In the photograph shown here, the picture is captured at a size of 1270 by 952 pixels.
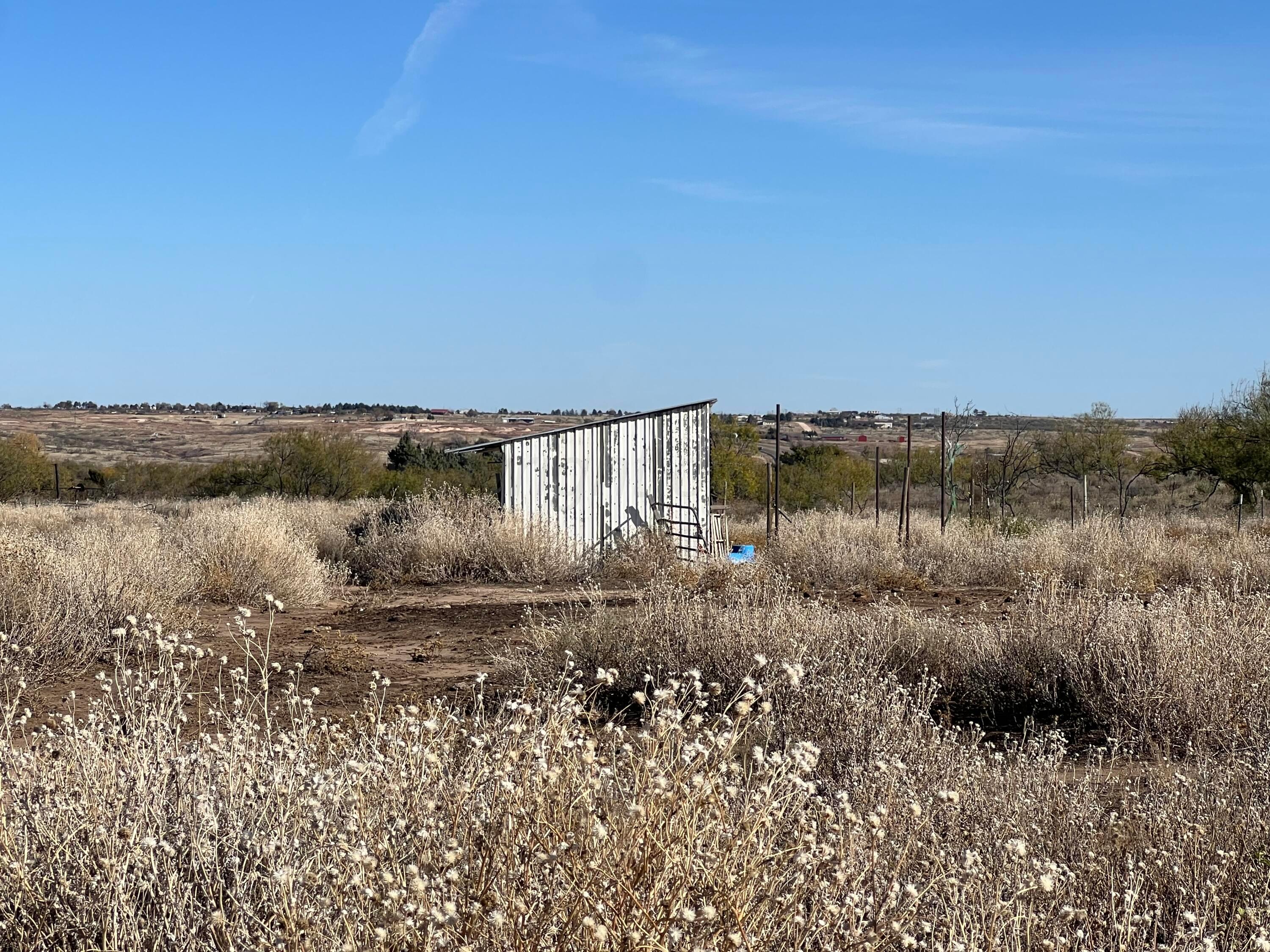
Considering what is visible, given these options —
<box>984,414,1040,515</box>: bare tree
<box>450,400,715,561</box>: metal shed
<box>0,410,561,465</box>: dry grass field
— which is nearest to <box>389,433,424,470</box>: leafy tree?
<box>984,414,1040,515</box>: bare tree

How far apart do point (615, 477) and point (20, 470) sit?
24687 millimetres

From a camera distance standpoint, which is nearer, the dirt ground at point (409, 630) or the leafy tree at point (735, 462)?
the dirt ground at point (409, 630)

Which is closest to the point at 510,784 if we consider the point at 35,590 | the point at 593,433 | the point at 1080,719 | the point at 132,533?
the point at 1080,719

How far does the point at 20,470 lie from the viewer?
115 feet

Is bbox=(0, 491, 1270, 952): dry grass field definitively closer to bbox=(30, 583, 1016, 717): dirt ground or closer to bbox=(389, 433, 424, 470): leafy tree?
bbox=(30, 583, 1016, 717): dirt ground

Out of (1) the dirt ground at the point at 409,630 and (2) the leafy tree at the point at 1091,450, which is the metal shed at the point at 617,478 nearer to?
(1) the dirt ground at the point at 409,630

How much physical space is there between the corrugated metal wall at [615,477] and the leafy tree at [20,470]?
22697 mm

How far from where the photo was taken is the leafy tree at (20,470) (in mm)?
34575

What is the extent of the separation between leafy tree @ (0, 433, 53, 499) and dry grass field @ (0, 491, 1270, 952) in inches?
1041

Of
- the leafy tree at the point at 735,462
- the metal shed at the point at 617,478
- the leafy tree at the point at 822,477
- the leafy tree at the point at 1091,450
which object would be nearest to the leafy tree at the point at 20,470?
the leafy tree at the point at 735,462

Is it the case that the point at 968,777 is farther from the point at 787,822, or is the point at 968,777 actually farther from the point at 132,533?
the point at 132,533

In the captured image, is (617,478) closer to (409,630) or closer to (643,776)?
(409,630)

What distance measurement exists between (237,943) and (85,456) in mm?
66356

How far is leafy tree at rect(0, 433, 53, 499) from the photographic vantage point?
34.6 metres
